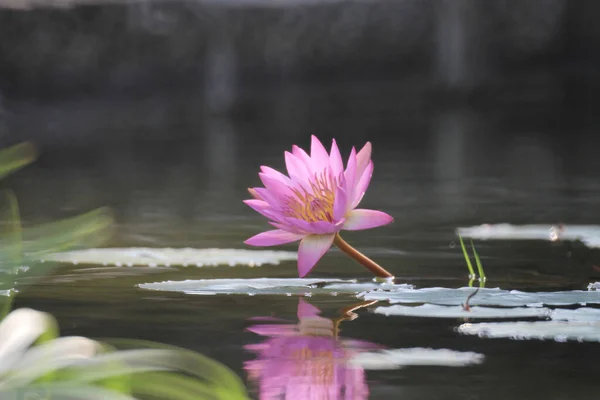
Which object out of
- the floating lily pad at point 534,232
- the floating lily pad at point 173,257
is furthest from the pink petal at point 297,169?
the floating lily pad at point 534,232

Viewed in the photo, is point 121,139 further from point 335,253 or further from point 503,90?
point 335,253

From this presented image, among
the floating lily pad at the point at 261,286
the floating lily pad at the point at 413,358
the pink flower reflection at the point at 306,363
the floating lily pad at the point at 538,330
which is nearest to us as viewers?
the pink flower reflection at the point at 306,363

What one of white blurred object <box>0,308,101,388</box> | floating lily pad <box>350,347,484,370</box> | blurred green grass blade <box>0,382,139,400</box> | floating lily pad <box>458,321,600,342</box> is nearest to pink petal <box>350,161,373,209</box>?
floating lily pad <box>458,321,600,342</box>

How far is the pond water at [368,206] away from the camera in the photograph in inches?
68.0

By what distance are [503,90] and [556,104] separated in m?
0.50

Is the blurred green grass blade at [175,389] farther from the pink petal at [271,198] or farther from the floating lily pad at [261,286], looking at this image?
the floating lily pad at [261,286]

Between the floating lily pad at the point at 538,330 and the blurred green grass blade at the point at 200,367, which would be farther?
the floating lily pad at the point at 538,330

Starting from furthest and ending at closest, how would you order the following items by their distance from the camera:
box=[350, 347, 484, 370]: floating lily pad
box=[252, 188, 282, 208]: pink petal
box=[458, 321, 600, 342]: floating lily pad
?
box=[252, 188, 282, 208]: pink petal < box=[458, 321, 600, 342]: floating lily pad < box=[350, 347, 484, 370]: floating lily pad

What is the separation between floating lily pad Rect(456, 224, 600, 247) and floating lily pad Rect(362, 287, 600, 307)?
0.85 meters

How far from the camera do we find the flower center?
209 centimetres

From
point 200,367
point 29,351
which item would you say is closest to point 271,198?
point 200,367

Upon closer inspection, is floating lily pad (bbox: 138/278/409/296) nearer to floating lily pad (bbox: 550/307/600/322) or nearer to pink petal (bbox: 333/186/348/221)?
pink petal (bbox: 333/186/348/221)

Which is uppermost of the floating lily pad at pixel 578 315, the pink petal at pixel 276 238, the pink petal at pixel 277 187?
the pink petal at pixel 277 187

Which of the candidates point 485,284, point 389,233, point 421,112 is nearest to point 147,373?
point 485,284
